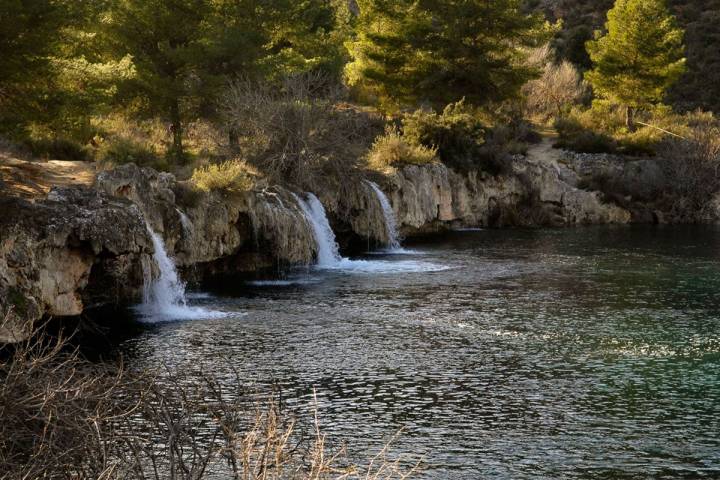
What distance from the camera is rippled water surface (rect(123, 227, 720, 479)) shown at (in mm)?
12666

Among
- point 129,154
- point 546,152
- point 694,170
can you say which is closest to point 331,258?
point 129,154

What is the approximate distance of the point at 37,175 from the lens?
24141 millimetres

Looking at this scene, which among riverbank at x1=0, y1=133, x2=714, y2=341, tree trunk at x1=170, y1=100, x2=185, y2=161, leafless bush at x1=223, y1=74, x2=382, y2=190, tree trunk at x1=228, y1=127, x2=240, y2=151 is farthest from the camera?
tree trunk at x1=228, y1=127, x2=240, y2=151

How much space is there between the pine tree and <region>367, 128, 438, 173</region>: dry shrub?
56.6 feet

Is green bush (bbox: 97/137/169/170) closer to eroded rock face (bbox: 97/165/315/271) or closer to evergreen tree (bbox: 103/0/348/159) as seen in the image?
evergreen tree (bbox: 103/0/348/159)

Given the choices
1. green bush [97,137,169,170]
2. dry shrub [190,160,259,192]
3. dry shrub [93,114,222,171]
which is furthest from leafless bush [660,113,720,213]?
green bush [97,137,169,170]

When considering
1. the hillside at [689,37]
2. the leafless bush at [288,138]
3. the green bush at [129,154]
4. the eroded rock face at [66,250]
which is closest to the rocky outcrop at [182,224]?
the eroded rock face at [66,250]

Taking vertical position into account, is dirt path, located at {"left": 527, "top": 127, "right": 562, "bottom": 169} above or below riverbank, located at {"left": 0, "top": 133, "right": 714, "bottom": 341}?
above

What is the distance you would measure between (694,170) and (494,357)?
111 ft

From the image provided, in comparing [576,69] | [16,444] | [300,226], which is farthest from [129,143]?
[576,69]

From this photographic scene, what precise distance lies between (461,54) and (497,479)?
40511 millimetres

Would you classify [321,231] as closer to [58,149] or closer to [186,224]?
[186,224]

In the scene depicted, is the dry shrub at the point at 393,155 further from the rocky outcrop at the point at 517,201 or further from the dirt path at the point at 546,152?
the dirt path at the point at 546,152

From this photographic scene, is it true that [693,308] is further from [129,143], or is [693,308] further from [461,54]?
[461,54]
